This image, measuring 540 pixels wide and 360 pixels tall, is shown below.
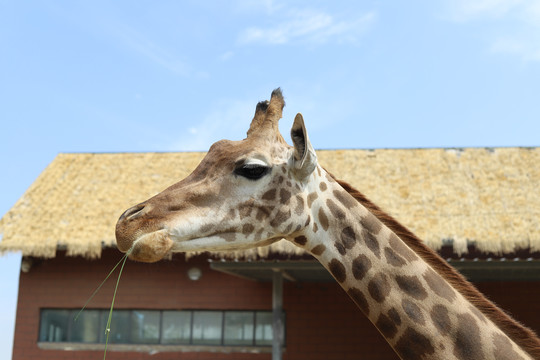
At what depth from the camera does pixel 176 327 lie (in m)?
13.6

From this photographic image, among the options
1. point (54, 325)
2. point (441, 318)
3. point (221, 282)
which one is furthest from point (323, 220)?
point (54, 325)

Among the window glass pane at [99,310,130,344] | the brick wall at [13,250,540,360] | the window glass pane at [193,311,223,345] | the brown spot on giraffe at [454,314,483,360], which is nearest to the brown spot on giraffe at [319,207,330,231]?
the brown spot on giraffe at [454,314,483,360]

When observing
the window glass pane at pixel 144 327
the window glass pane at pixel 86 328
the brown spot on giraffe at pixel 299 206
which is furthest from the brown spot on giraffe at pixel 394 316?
the window glass pane at pixel 86 328

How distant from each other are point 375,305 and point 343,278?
0.19 meters

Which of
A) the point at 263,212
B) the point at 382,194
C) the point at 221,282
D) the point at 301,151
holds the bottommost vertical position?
the point at 263,212

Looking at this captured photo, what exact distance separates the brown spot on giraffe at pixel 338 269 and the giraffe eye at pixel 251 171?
53 centimetres

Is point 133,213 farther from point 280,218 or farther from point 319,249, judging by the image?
point 319,249

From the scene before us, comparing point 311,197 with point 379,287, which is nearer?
point 379,287

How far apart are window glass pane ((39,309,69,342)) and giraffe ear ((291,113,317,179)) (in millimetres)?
12435

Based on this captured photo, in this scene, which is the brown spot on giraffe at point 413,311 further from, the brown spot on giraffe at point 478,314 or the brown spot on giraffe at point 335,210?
the brown spot on giraffe at point 335,210

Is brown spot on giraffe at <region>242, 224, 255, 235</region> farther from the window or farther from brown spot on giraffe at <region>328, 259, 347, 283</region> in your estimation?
the window

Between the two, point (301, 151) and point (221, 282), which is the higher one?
point (221, 282)

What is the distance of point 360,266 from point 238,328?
10947 millimetres

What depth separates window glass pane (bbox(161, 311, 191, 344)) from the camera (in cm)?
1347
